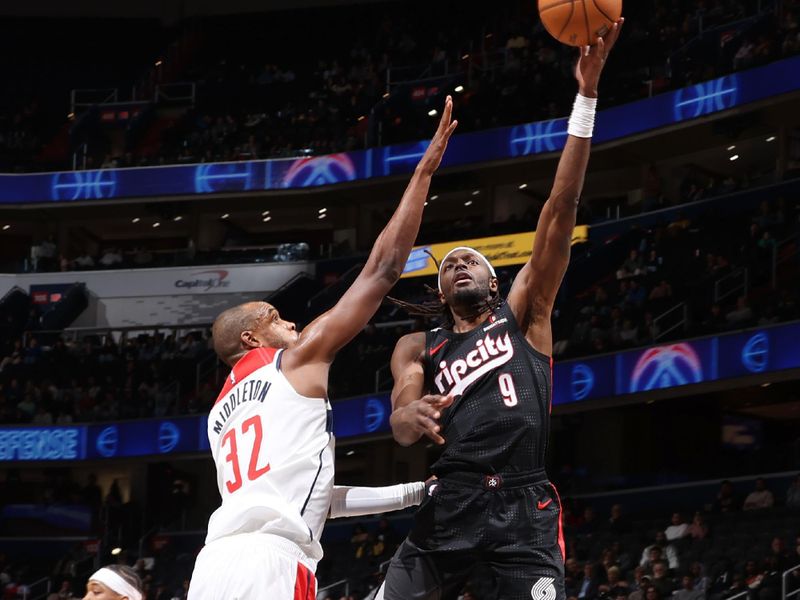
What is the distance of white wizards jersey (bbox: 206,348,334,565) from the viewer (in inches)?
215

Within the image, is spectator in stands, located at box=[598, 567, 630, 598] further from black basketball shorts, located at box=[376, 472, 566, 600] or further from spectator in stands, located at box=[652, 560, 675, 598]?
black basketball shorts, located at box=[376, 472, 566, 600]

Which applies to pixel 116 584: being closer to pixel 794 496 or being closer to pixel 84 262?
pixel 794 496

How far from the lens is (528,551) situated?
227 inches

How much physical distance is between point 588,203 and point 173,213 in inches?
454

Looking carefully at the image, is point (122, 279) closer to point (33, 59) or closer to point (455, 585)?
point (33, 59)

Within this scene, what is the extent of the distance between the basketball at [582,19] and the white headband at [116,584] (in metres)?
3.51

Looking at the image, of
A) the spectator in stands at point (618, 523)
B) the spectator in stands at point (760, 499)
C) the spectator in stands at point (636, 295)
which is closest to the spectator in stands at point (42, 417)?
the spectator in stands at point (636, 295)

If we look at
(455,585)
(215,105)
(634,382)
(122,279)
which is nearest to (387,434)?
(634,382)

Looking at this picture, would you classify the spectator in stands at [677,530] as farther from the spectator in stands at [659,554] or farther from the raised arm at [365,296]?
the raised arm at [365,296]

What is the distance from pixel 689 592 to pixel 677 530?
2945 mm

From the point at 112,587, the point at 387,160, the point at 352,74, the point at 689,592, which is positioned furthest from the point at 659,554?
the point at 352,74

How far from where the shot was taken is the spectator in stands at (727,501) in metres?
19.5

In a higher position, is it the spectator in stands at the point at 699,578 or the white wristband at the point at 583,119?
the white wristband at the point at 583,119

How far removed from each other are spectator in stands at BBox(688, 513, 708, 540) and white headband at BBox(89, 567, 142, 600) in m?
13.2
